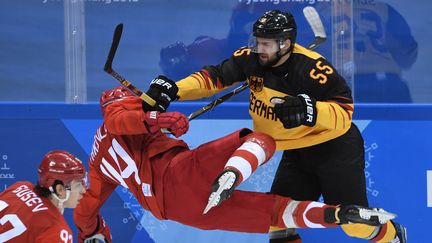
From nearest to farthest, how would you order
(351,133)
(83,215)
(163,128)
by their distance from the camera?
(163,128) < (351,133) < (83,215)

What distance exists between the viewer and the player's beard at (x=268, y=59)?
328 centimetres

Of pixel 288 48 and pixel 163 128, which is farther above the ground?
pixel 288 48

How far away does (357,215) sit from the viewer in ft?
10.1

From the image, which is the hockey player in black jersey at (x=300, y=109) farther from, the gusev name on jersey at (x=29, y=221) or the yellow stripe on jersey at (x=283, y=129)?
the gusev name on jersey at (x=29, y=221)

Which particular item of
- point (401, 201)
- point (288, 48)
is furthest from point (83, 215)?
point (401, 201)

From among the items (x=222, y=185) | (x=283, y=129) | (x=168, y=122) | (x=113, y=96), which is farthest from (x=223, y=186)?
(x=113, y=96)

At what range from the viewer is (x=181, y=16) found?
4.27 meters

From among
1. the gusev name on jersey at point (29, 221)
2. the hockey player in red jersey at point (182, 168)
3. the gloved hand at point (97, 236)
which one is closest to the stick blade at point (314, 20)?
the hockey player in red jersey at point (182, 168)

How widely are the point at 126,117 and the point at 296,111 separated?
27.5 inches

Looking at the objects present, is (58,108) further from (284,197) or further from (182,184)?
(284,197)

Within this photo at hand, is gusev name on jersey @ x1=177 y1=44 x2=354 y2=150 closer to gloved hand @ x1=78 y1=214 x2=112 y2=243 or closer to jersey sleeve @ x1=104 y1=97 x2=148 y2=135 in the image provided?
jersey sleeve @ x1=104 y1=97 x2=148 y2=135

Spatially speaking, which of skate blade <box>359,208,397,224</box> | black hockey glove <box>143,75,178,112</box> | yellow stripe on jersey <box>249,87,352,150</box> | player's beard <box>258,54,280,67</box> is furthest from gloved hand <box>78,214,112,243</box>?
skate blade <box>359,208,397,224</box>

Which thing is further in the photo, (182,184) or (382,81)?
(382,81)

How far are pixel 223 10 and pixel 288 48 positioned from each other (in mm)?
993
